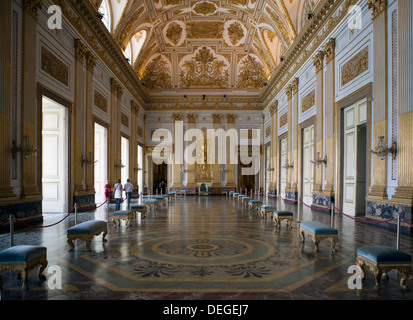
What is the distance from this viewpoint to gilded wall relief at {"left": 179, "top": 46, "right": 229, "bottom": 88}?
2369 centimetres

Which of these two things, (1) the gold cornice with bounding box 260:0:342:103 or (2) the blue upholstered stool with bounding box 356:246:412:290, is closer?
(2) the blue upholstered stool with bounding box 356:246:412:290

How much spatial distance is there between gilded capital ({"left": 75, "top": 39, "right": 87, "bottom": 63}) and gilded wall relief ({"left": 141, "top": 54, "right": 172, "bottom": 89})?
468 inches

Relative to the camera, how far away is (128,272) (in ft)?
14.1

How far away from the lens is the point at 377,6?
8.29 m

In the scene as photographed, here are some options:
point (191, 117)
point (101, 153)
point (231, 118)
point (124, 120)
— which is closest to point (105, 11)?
point (124, 120)

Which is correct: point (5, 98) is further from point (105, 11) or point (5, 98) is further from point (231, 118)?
point (231, 118)

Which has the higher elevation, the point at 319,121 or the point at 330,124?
the point at 319,121

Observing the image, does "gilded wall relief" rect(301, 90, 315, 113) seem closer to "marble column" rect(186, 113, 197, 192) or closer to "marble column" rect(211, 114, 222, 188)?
"marble column" rect(211, 114, 222, 188)

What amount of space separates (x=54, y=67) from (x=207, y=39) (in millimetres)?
14840

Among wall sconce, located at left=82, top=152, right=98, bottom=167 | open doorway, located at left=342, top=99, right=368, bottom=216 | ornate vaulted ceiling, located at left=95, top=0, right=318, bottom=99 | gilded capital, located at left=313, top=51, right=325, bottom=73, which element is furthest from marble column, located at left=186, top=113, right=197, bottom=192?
open doorway, located at left=342, top=99, right=368, bottom=216

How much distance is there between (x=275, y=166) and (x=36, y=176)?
1524cm
